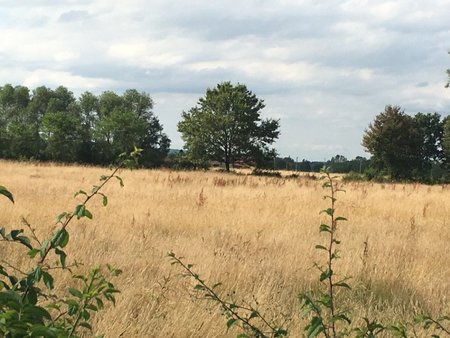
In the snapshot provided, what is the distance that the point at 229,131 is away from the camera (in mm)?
49969

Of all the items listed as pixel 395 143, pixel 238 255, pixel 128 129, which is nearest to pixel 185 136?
pixel 128 129

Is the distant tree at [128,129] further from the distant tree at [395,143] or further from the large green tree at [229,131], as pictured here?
the distant tree at [395,143]

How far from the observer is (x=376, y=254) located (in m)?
6.36

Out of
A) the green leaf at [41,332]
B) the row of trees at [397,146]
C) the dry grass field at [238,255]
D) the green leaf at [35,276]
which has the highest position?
the row of trees at [397,146]

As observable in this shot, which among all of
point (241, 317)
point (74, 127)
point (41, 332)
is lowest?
point (241, 317)

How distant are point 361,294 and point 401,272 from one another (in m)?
1.06

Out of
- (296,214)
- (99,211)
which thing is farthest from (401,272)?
(99,211)

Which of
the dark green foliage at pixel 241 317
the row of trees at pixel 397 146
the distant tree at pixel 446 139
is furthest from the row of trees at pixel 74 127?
the dark green foliage at pixel 241 317

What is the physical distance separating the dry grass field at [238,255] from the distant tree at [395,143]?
→ 1663 inches

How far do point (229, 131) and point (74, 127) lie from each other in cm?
1865

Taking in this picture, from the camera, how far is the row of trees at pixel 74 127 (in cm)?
5403

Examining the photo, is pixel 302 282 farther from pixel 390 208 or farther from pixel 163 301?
pixel 390 208

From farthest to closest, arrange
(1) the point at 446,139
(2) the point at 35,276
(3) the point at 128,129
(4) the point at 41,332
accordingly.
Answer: (3) the point at 128,129
(1) the point at 446,139
(2) the point at 35,276
(4) the point at 41,332

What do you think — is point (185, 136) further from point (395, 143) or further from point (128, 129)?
point (395, 143)
